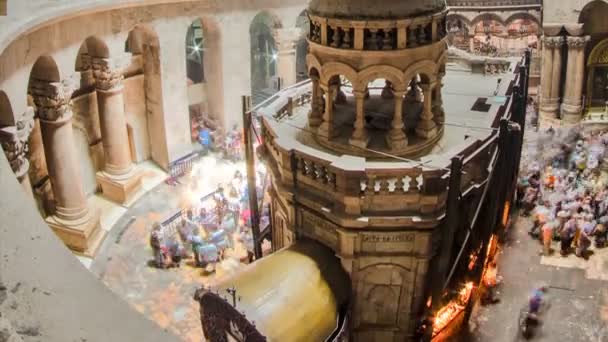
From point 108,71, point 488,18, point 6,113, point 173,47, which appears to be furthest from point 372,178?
point 488,18

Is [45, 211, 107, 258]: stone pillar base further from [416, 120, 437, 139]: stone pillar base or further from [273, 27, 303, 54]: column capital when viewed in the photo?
[273, 27, 303, 54]: column capital

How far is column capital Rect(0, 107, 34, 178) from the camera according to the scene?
1403cm

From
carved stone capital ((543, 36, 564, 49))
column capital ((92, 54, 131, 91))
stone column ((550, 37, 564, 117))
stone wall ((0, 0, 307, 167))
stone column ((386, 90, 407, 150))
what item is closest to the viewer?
stone column ((386, 90, 407, 150))

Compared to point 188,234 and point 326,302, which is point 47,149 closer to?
point 188,234

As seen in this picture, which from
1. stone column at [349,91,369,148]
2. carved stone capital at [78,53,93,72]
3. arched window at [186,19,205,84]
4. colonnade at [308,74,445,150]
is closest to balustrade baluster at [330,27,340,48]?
colonnade at [308,74,445,150]

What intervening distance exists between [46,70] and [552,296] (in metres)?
15.4

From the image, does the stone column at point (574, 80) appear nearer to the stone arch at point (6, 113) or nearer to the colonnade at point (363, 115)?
the colonnade at point (363, 115)

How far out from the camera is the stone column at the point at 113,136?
22516mm

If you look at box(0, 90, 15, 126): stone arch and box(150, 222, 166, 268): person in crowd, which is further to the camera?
box(150, 222, 166, 268): person in crowd

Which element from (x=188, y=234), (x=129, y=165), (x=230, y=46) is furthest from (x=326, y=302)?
(x=230, y=46)

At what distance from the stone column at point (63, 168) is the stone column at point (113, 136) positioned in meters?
2.92

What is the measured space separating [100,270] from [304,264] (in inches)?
353

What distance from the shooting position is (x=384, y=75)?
14.2m

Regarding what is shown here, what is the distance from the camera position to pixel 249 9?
94.7ft
